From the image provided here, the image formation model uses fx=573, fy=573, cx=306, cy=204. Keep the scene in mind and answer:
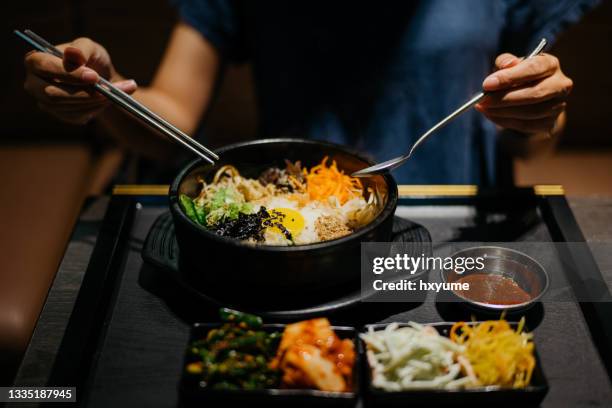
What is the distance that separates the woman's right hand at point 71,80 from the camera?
175 centimetres

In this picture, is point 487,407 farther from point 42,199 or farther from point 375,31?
point 42,199

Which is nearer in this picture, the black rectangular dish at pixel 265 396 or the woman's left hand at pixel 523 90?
the black rectangular dish at pixel 265 396

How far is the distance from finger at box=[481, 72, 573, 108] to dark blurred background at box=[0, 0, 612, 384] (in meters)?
1.53

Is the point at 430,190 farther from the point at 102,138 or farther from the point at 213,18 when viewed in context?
the point at 102,138

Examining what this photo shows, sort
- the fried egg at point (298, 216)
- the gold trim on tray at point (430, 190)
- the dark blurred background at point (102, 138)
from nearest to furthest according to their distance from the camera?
the fried egg at point (298, 216)
the gold trim on tray at point (430, 190)
the dark blurred background at point (102, 138)

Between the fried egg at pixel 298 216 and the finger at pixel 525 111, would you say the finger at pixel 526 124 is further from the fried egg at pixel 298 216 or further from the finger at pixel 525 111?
the fried egg at pixel 298 216

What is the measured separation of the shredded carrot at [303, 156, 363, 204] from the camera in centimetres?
185

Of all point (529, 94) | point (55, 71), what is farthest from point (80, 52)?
point (529, 94)

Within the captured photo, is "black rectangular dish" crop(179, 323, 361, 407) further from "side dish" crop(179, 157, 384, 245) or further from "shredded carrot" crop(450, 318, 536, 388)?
"side dish" crop(179, 157, 384, 245)

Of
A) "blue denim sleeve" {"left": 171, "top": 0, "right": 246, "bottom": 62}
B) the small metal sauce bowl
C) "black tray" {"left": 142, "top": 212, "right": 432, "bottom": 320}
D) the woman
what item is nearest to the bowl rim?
"black tray" {"left": 142, "top": 212, "right": 432, "bottom": 320}

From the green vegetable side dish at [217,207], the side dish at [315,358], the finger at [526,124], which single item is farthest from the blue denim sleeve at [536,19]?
the side dish at [315,358]

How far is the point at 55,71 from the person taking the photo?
180cm

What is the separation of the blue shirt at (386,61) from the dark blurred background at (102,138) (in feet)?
2.75

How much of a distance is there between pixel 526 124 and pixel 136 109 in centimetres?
124
